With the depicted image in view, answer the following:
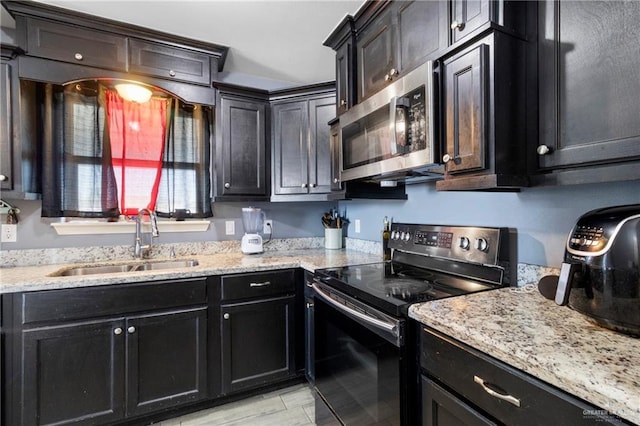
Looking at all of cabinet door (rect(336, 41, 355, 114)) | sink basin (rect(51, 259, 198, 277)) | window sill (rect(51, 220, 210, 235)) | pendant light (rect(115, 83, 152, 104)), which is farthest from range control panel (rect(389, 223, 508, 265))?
pendant light (rect(115, 83, 152, 104))

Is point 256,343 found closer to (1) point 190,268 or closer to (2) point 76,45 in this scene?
(1) point 190,268

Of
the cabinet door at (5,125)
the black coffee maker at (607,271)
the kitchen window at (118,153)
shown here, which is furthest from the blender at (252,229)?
the black coffee maker at (607,271)

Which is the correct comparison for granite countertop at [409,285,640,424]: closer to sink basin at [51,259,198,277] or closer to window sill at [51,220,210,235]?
sink basin at [51,259,198,277]

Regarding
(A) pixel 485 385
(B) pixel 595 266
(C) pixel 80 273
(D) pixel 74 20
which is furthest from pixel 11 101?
(B) pixel 595 266

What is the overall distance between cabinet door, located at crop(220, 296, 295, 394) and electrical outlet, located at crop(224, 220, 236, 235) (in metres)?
0.80

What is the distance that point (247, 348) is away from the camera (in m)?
1.95

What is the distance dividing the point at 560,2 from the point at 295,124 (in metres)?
1.73

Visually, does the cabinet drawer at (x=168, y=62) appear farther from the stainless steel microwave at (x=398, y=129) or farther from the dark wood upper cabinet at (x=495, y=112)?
the dark wood upper cabinet at (x=495, y=112)

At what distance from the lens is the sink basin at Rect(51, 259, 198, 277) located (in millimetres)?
1919

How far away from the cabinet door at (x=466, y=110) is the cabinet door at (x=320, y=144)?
1.23m

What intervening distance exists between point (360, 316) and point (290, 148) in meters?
1.57

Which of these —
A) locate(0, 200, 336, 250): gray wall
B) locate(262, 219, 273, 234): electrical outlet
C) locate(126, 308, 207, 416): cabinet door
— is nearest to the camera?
locate(126, 308, 207, 416): cabinet door

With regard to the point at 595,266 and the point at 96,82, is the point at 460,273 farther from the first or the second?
the point at 96,82

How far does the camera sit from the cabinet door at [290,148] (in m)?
2.41
